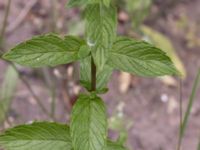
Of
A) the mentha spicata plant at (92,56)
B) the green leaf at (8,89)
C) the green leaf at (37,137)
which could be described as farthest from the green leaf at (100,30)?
the green leaf at (8,89)

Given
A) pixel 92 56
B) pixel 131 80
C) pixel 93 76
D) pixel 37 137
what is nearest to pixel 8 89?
pixel 131 80

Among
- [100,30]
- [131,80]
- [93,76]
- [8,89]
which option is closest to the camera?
[100,30]

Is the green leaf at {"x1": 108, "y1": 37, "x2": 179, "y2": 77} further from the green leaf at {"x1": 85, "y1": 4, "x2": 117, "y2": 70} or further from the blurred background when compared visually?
the blurred background

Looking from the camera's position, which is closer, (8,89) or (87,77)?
(87,77)

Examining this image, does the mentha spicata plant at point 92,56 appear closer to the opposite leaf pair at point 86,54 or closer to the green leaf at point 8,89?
the opposite leaf pair at point 86,54

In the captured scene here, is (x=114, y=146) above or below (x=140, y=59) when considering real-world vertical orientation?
below

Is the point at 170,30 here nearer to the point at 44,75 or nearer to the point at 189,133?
the point at 189,133

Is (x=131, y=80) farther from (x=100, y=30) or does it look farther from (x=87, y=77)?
(x=100, y=30)

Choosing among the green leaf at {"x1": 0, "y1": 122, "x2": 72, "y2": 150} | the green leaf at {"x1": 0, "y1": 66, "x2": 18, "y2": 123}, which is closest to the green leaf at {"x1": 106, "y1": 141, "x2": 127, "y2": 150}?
the green leaf at {"x1": 0, "y1": 122, "x2": 72, "y2": 150}

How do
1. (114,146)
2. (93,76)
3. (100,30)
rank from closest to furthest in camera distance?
(100,30) → (93,76) → (114,146)
